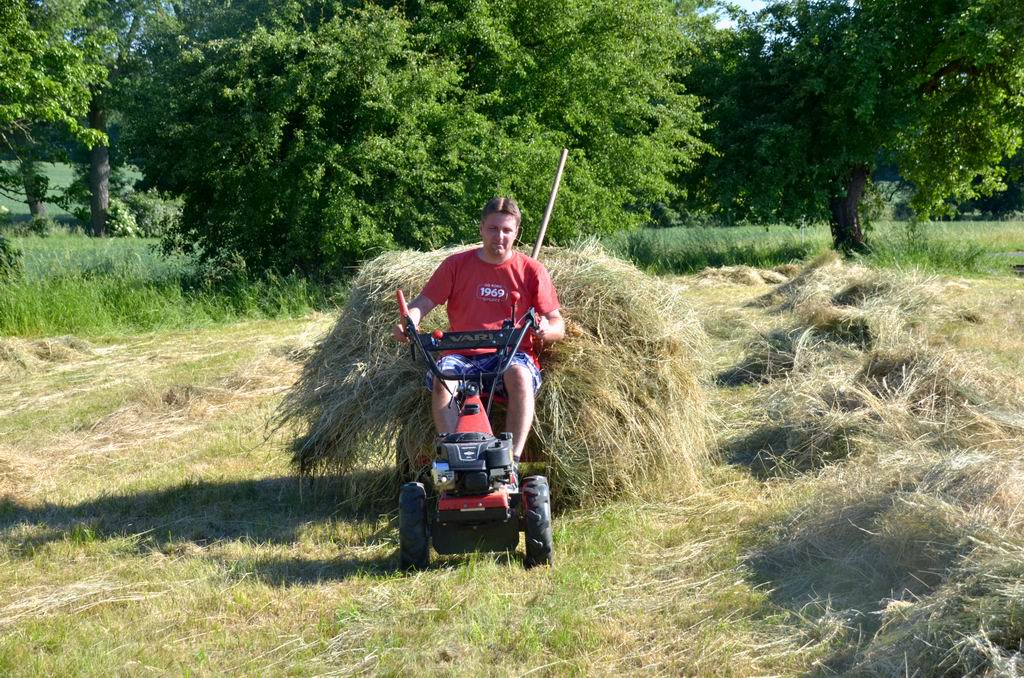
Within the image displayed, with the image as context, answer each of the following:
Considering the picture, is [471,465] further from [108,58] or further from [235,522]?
[108,58]

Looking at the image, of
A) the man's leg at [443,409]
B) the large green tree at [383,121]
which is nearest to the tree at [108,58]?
the large green tree at [383,121]

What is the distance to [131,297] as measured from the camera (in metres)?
13.3

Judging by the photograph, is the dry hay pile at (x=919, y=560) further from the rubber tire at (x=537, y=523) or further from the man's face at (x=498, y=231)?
the man's face at (x=498, y=231)

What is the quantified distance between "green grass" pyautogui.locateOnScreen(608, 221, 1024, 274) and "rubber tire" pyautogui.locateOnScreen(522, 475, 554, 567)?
12.7 meters

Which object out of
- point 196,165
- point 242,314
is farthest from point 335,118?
point 242,314

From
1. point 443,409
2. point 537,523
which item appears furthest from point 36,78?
point 537,523

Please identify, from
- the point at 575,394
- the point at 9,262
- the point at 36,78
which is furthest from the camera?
the point at 9,262

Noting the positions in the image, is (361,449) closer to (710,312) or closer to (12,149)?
(710,312)

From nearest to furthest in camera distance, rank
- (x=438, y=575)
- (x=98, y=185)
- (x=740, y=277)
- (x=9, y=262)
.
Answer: (x=438, y=575) → (x=9, y=262) → (x=740, y=277) → (x=98, y=185)

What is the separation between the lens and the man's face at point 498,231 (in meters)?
4.85

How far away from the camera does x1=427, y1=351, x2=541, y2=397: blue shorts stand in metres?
4.68

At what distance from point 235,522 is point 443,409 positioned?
1502 millimetres

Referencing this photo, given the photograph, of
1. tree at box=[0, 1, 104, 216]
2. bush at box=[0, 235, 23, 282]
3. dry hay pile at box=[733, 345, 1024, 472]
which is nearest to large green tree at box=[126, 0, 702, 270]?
tree at box=[0, 1, 104, 216]

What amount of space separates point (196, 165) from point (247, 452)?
8.28 m
